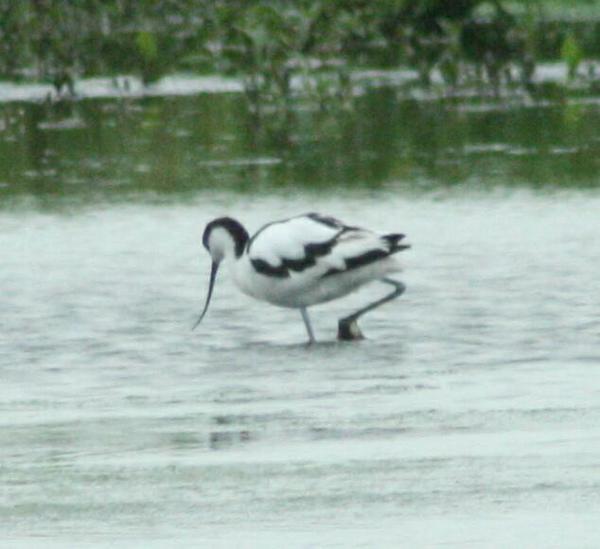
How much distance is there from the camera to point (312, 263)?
11781mm

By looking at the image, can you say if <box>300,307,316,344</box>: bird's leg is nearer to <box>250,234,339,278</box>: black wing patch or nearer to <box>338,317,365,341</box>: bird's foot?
<box>338,317,365,341</box>: bird's foot

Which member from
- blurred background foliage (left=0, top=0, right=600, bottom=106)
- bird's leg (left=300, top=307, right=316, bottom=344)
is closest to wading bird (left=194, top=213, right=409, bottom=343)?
bird's leg (left=300, top=307, right=316, bottom=344)

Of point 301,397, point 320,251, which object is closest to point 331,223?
point 320,251

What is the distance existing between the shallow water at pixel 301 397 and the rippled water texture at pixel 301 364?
0.05 ft

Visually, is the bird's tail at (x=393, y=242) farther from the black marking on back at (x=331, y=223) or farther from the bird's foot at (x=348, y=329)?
the bird's foot at (x=348, y=329)

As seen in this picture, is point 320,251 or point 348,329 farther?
point 348,329

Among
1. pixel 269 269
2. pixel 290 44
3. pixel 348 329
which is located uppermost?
pixel 269 269

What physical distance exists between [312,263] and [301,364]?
802 millimetres

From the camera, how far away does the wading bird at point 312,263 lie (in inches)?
464

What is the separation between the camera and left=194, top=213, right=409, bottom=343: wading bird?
38.7 ft

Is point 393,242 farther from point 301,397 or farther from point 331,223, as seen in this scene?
point 301,397

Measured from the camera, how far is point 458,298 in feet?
42.9

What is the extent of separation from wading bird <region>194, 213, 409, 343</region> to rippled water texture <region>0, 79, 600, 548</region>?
0.25 meters

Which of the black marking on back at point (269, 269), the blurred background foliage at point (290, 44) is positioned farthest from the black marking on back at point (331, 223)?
the blurred background foliage at point (290, 44)
